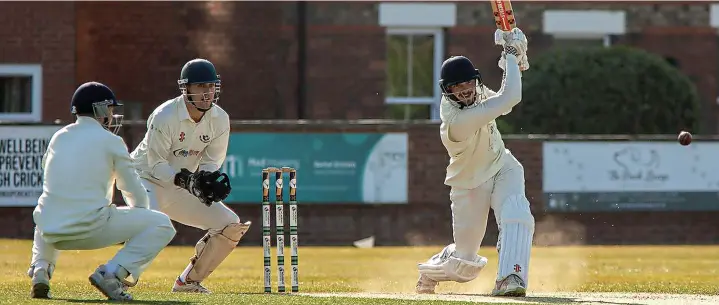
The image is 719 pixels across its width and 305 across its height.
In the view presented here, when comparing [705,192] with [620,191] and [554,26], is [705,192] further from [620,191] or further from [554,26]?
[554,26]

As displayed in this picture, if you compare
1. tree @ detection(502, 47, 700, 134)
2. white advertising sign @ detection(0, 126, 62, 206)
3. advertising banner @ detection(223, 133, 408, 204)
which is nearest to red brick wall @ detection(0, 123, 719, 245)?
advertising banner @ detection(223, 133, 408, 204)

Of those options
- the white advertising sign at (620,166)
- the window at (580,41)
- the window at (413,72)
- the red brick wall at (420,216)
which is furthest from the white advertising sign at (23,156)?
the window at (580,41)

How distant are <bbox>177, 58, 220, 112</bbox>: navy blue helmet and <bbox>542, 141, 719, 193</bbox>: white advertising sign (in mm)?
11863

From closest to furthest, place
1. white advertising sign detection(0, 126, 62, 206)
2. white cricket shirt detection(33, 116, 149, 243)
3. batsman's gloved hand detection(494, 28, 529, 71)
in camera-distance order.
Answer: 1. white cricket shirt detection(33, 116, 149, 243)
2. batsman's gloved hand detection(494, 28, 529, 71)
3. white advertising sign detection(0, 126, 62, 206)

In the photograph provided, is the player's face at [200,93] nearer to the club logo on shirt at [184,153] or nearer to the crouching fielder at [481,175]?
the club logo on shirt at [184,153]

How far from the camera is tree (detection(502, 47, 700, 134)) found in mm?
24828

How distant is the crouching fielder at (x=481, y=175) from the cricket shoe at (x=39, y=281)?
2864 millimetres

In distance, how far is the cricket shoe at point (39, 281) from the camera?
9.39 m

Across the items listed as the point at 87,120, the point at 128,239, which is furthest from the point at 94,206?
the point at 87,120

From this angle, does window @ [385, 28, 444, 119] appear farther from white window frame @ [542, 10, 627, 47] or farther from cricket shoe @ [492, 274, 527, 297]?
cricket shoe @ [492, 274, 527, 297]

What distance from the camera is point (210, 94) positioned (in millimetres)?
10648

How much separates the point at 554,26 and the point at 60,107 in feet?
29.3

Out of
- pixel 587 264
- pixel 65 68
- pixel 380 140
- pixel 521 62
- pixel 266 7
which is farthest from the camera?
pixel 266 7

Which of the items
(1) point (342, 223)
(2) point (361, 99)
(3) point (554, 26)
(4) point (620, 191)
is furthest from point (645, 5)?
(1) point (342, 223)
